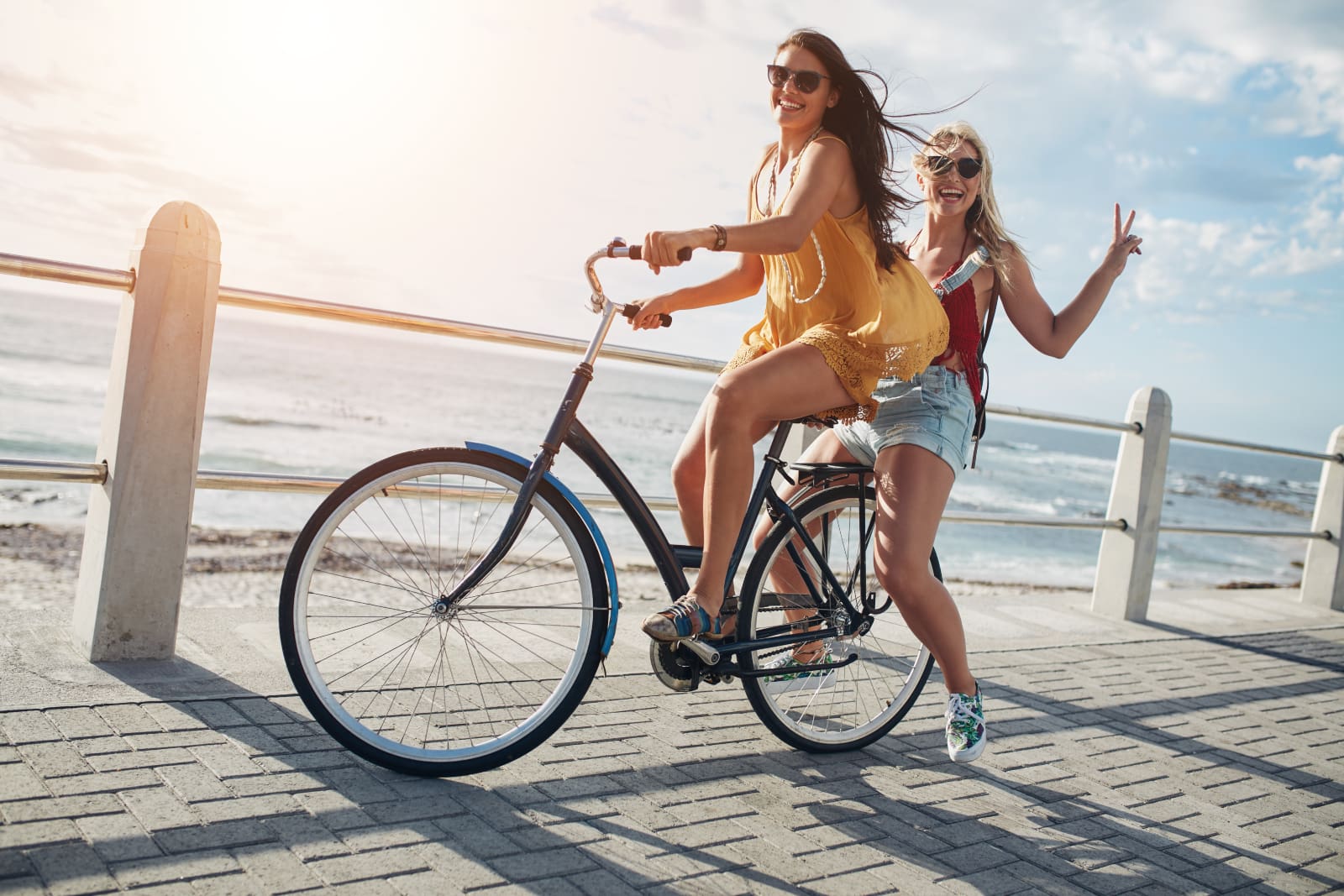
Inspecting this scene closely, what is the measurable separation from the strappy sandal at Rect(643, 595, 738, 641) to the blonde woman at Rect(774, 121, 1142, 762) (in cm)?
39

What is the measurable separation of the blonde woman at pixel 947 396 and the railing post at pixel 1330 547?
588cm

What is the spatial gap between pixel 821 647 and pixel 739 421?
2.89 feet

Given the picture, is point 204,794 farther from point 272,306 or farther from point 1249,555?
point 1249,555

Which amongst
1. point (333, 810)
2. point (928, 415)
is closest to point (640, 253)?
point (928, 415)

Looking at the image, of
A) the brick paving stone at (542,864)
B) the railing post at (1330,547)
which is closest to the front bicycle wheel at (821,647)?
the brick paving stone at (542,864)

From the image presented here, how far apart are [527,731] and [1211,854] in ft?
6.22

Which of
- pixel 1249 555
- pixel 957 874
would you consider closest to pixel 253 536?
pixel 957 874

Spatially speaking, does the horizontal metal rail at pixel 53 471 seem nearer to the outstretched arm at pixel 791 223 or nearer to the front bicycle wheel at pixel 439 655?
the front bicycle wheel at pixel 439 655

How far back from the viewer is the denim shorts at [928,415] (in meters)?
3.16

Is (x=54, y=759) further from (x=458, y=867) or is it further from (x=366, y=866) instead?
(x=458, y=867)

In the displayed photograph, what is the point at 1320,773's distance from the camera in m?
3.77

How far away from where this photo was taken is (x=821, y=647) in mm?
3293

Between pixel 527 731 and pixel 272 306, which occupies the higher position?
pixel 272 306

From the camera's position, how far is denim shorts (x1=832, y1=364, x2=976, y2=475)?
316 centimetres
